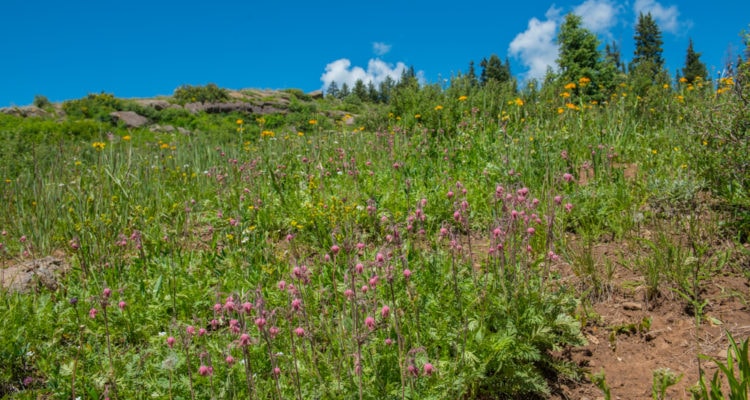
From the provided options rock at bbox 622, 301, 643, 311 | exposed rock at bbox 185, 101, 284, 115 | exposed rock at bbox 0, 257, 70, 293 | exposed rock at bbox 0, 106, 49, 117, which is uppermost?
exposed rock at bbox 185, 101, 284, 115

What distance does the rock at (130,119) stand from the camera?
23578 mm

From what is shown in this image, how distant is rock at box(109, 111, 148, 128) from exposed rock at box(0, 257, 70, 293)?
21249 mm

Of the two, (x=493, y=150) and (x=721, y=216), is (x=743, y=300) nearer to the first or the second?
(x=721, y=216)

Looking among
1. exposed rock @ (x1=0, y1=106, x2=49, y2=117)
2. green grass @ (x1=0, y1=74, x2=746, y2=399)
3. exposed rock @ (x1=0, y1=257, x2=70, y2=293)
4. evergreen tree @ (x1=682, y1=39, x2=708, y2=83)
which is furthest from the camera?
evergreen tree @ (x1=682, y1=39, x2=708, y2=83)

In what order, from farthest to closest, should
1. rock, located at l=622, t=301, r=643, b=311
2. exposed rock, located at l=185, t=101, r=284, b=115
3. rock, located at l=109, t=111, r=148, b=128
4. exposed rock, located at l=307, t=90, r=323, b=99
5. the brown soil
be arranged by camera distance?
exposed rock, located at l=307, t=90, r=323, b=99 → exposed rock, located at l=185, t=101, r=284, b=115 → rock, located at l=109, t=111, r=148, b=128 → rock, located at l=622, t=301, r=643, b=311 → the brown soil

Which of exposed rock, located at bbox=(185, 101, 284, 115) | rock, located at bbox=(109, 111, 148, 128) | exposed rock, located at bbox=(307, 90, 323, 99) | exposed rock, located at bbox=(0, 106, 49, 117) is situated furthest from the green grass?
exposed rock, located at bbox=(307, 90, 323, 99)

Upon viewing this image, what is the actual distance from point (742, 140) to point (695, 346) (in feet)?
6.49

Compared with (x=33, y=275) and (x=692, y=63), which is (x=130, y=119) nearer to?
(x=33, y=275)

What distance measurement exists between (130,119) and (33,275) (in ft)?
76.2

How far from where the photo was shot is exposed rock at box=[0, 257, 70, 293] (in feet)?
12.7

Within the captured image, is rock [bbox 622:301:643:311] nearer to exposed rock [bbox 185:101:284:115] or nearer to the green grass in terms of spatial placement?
the green grass

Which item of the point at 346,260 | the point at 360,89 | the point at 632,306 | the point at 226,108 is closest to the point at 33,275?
the point at 346,260

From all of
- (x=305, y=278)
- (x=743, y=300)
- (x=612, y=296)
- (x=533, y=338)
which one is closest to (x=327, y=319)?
(x=305, y=278)

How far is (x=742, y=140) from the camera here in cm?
383
